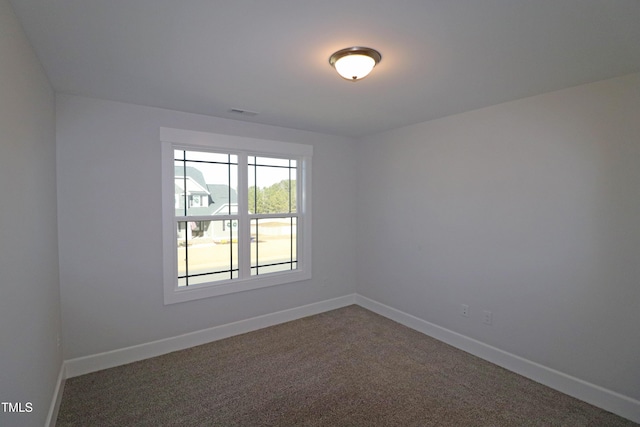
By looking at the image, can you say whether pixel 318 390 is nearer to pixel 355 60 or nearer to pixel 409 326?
pixel 409 326

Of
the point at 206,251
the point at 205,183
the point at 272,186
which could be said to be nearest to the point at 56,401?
the point at 206,251

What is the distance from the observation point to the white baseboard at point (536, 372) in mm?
2271

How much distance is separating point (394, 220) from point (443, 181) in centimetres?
84

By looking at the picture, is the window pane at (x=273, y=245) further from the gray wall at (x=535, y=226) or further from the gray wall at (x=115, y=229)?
the gray wall at (x=535, y=226)

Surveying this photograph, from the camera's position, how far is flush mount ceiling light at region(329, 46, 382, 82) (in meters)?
1.84

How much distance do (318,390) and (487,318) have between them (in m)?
1.79

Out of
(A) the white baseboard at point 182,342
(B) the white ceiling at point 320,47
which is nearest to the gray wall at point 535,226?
(B) the white ceiling at point 320,47

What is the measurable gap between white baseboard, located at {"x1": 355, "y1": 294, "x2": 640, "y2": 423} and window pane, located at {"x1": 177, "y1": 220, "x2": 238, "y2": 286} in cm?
223

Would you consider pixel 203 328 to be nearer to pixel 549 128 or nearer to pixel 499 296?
pixel 499 296

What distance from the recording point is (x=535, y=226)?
2727 millimetres

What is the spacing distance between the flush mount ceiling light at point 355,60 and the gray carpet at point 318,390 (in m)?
2.36

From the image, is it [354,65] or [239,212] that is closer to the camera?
[354,65]

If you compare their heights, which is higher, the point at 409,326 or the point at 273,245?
the point at 273,245

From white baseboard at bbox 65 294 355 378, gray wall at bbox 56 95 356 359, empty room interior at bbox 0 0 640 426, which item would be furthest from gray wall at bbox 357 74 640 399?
gray wall at bbox 56 95 356 359
